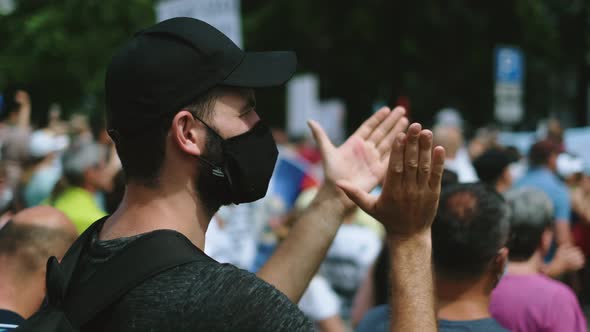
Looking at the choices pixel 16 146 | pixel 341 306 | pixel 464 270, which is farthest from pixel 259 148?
pixel 16 146

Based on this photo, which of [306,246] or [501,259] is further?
[501,259]

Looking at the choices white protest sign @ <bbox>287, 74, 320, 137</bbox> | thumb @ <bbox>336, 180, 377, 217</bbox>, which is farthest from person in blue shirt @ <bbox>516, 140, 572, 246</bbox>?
white protest sign @ <bbox>287, 74, 320, 137</bbox>

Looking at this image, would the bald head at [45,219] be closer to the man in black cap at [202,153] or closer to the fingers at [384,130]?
the fingers at [384,130]

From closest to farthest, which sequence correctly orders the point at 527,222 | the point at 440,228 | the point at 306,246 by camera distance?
the point at 306,246
the point at 440,228
the point at 527,222

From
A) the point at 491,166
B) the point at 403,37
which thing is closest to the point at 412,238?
the point at 491,166

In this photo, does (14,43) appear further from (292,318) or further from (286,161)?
(292,318)

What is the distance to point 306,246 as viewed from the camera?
9.36ft

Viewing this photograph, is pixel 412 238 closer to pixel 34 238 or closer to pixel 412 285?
pixel 412 285

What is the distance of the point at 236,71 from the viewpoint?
2076 mm

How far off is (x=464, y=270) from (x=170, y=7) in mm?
4995

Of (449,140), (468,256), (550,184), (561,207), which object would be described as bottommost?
(561,207)

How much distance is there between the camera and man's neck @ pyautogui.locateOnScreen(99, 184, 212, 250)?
204cm

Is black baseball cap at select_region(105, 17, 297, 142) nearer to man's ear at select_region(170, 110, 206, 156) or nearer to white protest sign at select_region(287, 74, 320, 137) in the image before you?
man's ear at select_region(170, 110, 206, 156)

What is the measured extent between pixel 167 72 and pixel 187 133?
15 centimetres
